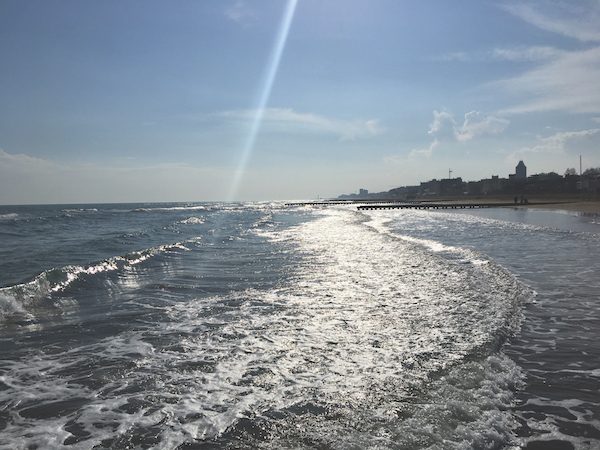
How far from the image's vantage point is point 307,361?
537cm

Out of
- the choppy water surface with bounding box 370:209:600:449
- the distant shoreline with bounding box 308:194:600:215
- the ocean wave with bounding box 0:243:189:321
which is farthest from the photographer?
the distant shoreline with bounding box 308:194:600:215

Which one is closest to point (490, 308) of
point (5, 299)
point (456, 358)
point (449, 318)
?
point (449, 318)

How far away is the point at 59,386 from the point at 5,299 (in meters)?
5.90

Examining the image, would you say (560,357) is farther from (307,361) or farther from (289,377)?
(289,377)

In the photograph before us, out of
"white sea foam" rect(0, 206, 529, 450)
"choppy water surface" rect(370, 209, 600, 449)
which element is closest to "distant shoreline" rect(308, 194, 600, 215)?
"choppy water surface" rect(370, 209, 600, 449)

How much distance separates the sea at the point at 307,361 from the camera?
366cm

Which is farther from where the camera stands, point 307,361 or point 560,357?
point 307,361

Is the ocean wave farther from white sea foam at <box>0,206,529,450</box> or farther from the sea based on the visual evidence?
white sea foam at <box>0,206,529,450</box>

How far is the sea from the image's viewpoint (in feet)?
12.0

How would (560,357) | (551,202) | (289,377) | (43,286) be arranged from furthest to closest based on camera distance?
(551,202)
(43,286)
(560,357)
(289,377)

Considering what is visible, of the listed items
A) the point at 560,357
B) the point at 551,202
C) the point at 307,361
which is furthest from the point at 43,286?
the point at 551,202

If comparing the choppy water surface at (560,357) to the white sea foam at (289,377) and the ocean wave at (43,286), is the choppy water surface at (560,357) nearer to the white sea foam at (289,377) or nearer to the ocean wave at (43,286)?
the white sea foam at (289,377)

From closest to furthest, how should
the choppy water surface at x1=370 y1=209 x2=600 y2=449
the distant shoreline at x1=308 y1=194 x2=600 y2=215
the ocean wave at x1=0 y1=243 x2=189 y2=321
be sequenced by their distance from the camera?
the choppy water surface at x1=370 y1=209 x2=600 y2=449 → the ocean wave at x1=0 y1=243 x2=189 y2=321 → the distant shoreline at x1=308 y1=194 x2=600 y2=215

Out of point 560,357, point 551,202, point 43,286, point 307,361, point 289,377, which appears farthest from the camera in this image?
point 551,202
